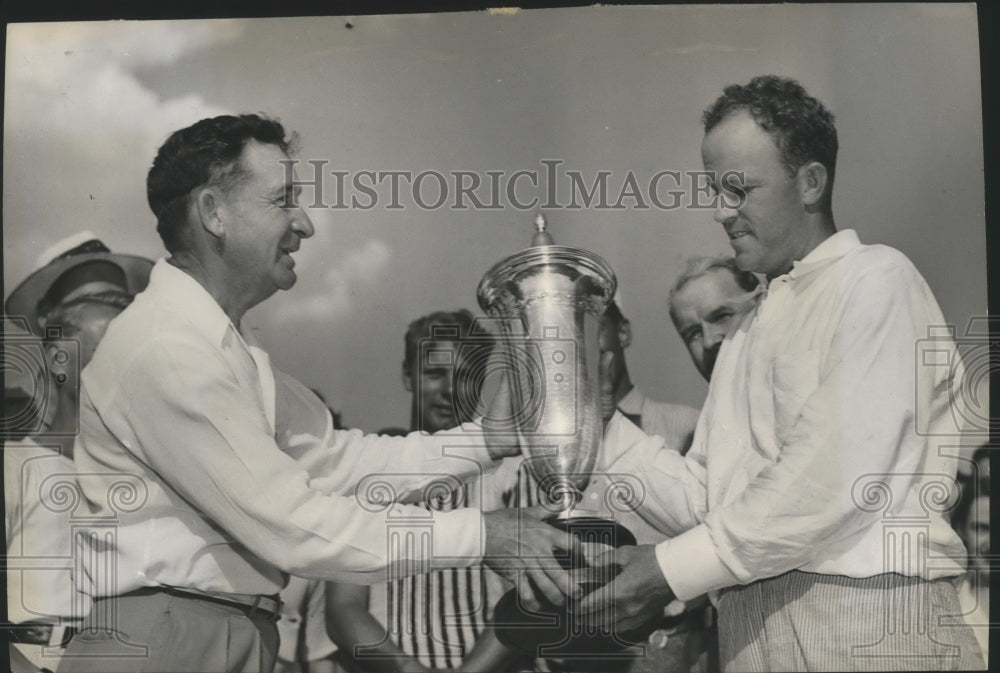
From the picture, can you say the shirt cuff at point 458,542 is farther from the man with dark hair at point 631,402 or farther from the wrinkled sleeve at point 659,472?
the man with dark hair at point 631,402

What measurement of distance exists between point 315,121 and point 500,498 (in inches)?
54.8

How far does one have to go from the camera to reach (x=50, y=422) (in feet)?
14.7

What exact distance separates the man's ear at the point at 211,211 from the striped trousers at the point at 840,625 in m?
2.03

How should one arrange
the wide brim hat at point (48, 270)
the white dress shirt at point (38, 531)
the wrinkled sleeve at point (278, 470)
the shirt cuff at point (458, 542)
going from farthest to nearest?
the wide brim hat at point (48, 270) < the white dress shirt at point (38, 531) < the shirt cuff at point (458, 542) < the wrinkled sleeve at point (278, 470)

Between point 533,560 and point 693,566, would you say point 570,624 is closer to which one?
point 533,560

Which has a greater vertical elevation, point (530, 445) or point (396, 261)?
point (396, 261)

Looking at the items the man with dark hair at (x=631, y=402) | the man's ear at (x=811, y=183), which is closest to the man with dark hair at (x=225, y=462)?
the man with dark hair at (x=631, y=402)

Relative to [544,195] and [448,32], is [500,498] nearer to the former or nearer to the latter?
[544,195]

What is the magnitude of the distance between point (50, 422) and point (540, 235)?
172 centimetres

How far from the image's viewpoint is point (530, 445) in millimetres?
4410

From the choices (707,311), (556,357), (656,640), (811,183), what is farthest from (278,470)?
(811,183)

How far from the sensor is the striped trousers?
13.9ft

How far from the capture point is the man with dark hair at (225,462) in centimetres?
423

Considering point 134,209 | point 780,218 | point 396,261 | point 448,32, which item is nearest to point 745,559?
point 780,218
